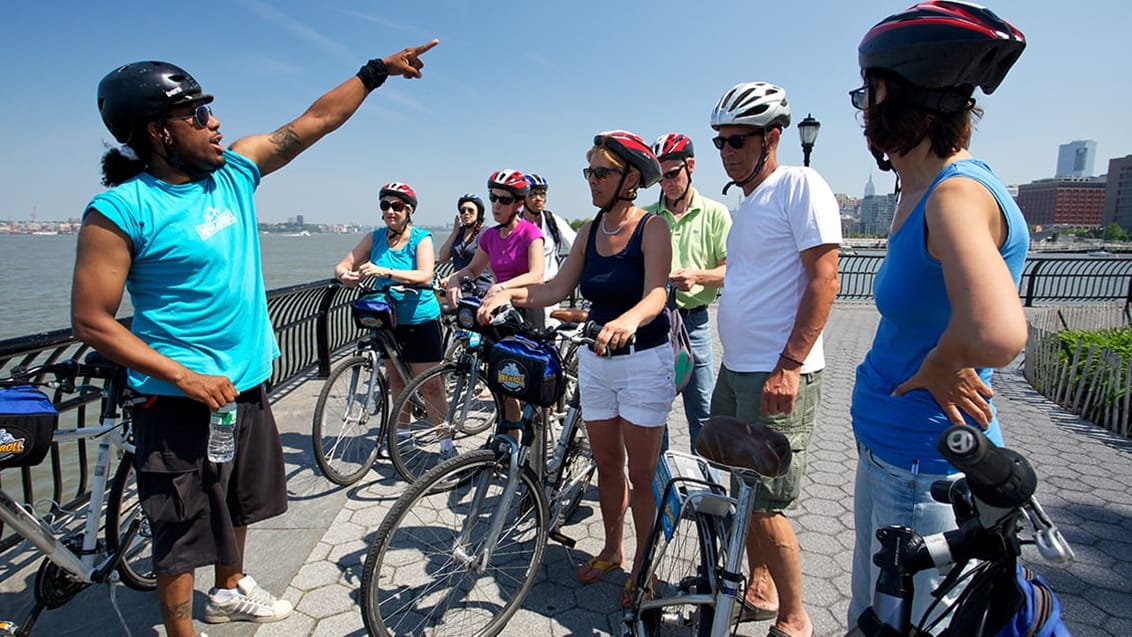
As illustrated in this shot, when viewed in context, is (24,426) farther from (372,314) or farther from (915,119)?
(915,119)

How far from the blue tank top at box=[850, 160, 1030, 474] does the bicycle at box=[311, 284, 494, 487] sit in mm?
2784

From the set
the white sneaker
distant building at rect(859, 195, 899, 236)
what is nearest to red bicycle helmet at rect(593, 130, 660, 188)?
the white sneaker

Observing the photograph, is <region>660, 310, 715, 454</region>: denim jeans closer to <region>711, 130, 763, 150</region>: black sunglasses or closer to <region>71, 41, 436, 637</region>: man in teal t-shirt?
<region>711, 130, 763, 150</region>: black sunglasses

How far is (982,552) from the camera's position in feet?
3.61

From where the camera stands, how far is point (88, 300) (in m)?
1.94

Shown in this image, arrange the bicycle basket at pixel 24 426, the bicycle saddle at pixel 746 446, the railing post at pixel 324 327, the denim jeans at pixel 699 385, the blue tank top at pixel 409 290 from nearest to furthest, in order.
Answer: the bicycle saddle at pixel 746 446 < the bicycle basket at pixel 24 426 < the denim jeans at pixel 699 385 < the blue tank top at pixel 409 290 < the railing post at pixel 324 327

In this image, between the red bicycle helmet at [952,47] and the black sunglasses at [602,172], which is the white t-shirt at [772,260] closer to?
the black sunglasses at [602,172]

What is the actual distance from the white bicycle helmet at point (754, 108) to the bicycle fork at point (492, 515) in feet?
5.39

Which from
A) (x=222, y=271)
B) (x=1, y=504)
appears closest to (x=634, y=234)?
(x=222, y=271)

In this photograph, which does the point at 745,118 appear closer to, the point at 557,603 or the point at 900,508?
the point at 900,508

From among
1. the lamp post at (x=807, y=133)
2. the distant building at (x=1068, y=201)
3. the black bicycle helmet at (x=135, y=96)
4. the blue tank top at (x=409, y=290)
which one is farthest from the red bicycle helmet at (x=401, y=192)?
the distant building at (x=1068, y=201)

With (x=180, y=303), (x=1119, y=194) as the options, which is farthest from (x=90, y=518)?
(x=1119, y=194)

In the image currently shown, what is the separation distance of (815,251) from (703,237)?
5.68 feet

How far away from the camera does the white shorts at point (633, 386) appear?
105 inches
